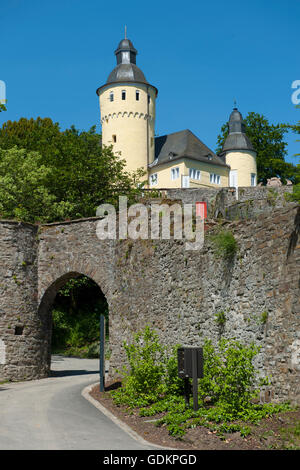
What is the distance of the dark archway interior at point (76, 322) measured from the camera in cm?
3166

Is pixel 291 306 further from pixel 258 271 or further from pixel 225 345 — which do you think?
pixel 225 345

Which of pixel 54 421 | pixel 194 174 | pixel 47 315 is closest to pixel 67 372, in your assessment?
pixel 47 315

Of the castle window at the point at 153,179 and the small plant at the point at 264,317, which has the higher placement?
the castle window at the point at 153,179

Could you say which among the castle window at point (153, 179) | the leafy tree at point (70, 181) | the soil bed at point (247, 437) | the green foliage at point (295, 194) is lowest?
the soil bed at point (247, 437)

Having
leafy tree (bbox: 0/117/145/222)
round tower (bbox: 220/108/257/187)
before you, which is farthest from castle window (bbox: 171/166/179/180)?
leafy tree (bbox: 0/117/145/222)

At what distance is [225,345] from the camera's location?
11641 mm

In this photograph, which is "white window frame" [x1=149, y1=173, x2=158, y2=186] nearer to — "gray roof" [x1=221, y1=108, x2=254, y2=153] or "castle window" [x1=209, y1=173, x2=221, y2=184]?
"castle window" [x1=209, y1=173, x2=221, y2=184]

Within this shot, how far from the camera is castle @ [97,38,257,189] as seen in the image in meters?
63.6

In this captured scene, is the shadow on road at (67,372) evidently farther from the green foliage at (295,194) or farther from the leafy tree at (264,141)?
the leafy tree at (264,141)

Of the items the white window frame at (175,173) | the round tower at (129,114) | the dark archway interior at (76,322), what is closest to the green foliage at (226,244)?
the dark archway interior at (76,322)

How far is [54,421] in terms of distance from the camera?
11.1 m

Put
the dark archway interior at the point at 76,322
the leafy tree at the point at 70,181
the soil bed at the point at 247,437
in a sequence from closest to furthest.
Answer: the soil bed at the point at 247,437 → the dark archway interior at the point at 76,322 → the leafy tree at the point at 70,181

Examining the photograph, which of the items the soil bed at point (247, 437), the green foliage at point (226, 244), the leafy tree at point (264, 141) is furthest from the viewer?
the leafy tree at point (264, 141)

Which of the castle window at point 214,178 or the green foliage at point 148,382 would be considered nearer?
the green foliage at point 148,382
